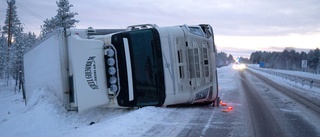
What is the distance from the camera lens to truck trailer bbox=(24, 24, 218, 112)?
707 cm

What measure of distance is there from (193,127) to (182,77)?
1.98m

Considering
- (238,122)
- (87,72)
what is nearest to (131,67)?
(87,72)

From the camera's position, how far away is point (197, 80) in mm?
8227

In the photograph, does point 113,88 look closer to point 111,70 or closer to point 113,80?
point 113,80

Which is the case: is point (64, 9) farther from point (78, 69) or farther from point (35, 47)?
point (78, 69)

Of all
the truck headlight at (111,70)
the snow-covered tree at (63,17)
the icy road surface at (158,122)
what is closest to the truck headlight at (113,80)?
the truck headlight at (111,70)

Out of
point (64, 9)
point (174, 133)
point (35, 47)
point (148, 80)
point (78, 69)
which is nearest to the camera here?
point (174, 133)

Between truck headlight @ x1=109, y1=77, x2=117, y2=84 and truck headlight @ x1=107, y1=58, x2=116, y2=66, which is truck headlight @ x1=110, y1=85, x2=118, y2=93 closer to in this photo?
truck headlight @ x1=109, y1=77, x2=117, y2=84

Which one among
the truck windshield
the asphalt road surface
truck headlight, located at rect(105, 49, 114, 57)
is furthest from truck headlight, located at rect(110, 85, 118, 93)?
the asphalt road surface

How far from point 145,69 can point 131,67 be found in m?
0.40

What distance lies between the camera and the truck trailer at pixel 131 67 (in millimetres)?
7070

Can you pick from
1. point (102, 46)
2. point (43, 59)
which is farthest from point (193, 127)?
point (43, 59)

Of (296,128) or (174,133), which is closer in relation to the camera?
(174,133)

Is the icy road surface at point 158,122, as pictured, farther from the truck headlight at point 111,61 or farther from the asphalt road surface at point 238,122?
the truck headlight at point 111,61
